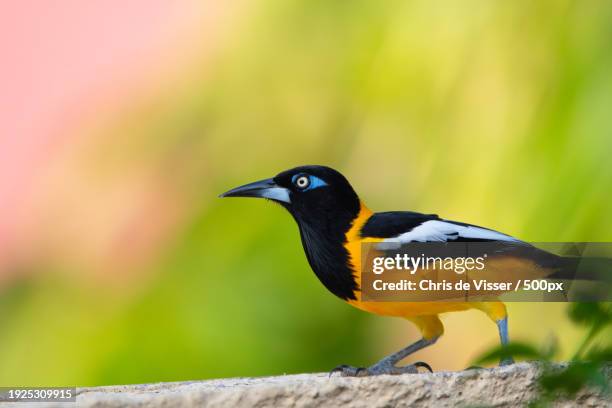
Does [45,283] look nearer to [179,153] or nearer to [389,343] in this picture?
[179,153]

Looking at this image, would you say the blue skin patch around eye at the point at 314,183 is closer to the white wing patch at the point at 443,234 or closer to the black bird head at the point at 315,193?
the black bird head at the point at 315,193

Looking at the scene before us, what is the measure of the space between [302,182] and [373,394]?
59cm

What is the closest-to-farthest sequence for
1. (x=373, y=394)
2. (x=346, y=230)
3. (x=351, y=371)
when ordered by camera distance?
1. (x=373, y=394)
2. (x=351, y=371)
3. (x=346, y=230)

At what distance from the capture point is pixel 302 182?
63.7 inches

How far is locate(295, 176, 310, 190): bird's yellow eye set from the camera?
162 cm

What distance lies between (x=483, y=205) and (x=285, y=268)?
0.64 metres

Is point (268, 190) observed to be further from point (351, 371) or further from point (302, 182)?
point (351, 371)

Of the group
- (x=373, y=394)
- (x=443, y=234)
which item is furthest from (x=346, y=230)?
(x=373, y=394)

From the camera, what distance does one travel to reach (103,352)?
2.64m

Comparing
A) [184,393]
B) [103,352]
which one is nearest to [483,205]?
[103,352]

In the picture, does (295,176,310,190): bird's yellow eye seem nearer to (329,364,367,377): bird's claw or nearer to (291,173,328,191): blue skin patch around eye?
(291,173,328,191): blue skin patch around eye

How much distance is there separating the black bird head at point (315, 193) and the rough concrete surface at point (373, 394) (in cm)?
51

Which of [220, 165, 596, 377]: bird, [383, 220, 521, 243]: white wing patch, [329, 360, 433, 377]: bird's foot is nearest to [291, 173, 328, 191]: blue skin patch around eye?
Answer: [220, 165, 596, 377]: bird

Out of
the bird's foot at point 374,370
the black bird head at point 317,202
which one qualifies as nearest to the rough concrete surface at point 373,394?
the bird's foot at point 374,370
